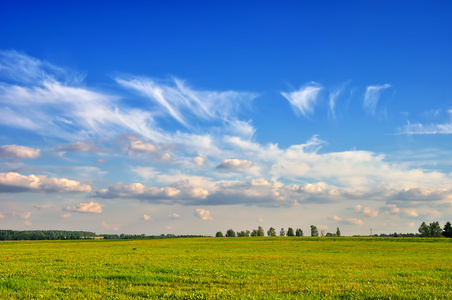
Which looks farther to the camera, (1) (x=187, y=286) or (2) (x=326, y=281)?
(2) (x=326, y=281)

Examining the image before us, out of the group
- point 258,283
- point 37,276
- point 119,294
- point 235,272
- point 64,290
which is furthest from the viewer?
point 235,272

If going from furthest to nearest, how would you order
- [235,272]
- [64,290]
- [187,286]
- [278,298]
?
[235,272] → [187,286] → [64,290] → [278,298]

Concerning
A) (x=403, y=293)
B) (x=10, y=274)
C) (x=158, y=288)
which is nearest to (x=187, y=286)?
(x=158, y=288)

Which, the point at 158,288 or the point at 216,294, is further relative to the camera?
the point at 158,288

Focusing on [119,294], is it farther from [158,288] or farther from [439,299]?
[439,299]

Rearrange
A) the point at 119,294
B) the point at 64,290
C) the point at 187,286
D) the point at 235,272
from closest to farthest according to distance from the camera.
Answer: the point at 119,294 < the point at 64,290 < the point at 187,286 < the point at 235,272

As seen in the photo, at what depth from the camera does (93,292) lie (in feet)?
52.7

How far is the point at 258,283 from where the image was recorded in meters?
19.2

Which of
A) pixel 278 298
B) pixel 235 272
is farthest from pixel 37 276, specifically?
pixel 278 298

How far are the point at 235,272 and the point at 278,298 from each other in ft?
33.1

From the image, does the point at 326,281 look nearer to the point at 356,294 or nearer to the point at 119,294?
the point at 356,294

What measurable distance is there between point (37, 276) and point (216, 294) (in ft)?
41.9

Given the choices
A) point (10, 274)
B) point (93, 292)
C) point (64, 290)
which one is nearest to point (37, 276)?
point (10, 274)

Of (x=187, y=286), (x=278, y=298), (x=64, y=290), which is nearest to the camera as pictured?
(x=278, y=298)
